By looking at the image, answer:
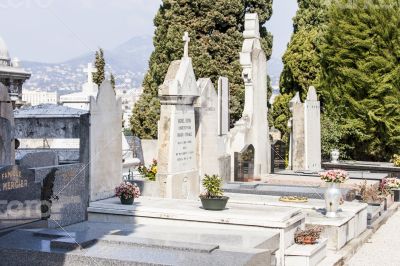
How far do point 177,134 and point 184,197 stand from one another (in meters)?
1.39

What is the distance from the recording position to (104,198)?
11.2 meters

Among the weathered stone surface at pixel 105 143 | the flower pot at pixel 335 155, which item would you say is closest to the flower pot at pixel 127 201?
the weathered stone surface at pixel 105 143

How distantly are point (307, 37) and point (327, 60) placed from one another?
401cm

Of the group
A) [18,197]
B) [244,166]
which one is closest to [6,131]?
[18,197]

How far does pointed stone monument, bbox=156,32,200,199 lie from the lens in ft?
41.8

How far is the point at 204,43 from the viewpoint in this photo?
92.5ft

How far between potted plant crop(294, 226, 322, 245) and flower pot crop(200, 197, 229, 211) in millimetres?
1298

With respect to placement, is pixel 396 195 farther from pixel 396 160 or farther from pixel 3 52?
pixel 3 52

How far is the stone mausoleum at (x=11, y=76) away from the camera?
19.7 m

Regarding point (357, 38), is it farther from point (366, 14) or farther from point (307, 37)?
point (307, 37)

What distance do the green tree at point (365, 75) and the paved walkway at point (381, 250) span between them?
962cm

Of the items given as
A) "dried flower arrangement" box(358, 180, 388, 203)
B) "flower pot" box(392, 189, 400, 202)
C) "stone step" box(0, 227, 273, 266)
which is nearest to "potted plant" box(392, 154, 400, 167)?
"flower pot" box(392, 189, 400, 202)

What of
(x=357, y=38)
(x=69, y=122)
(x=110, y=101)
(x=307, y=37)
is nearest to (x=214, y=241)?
(x=110, y=101)

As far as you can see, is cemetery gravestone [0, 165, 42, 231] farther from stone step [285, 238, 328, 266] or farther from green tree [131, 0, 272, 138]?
green tree [131, 0, 272, 138]
